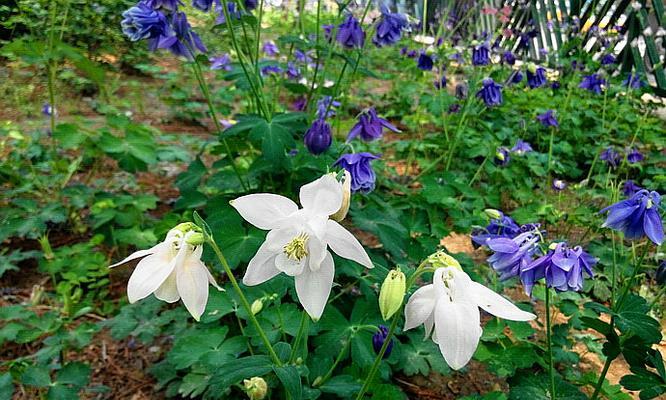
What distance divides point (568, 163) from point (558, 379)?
256cm

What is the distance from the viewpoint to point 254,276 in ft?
2.82

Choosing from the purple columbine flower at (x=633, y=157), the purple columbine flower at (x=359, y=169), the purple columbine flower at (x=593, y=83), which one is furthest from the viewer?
the purple columbine flower at (x=593, y=83)

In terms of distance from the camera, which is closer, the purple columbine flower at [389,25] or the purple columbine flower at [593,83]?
the purple columbine flower at [389,25]

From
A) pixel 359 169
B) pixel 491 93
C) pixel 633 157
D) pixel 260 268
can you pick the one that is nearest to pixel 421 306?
pixel 260 268

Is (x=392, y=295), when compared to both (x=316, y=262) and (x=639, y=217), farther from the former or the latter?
(x=639, y=217)

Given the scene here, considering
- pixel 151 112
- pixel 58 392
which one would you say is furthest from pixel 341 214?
pixel 151 112

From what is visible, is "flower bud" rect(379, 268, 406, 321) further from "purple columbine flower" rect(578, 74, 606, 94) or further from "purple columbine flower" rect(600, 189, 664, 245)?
"purple columbine flower" rect(578, 74, 606, 94)

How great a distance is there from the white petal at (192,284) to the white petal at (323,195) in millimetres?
215

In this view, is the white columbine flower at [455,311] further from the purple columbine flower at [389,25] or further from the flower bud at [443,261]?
the purple columbine flower at [389,25]

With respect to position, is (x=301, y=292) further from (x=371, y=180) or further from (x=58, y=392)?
(x=58, y=392)

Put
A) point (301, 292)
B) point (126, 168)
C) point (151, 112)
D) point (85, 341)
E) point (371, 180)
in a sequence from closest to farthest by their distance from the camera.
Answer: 1. point (301, 292)
2. point (371, 180)
3. point (85, 341)
4. point (126, 168)
5. point (151, 112)

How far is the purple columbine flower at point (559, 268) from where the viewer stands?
114 centimetres

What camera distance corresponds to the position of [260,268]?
861mm

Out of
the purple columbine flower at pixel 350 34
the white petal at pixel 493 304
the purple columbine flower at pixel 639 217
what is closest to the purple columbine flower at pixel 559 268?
the purple columbine flower at pixel 639 217
